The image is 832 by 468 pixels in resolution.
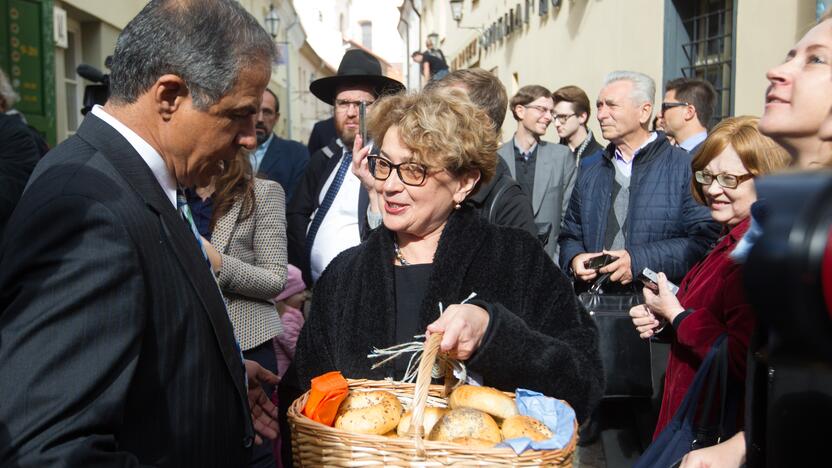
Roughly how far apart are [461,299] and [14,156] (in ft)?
9.04

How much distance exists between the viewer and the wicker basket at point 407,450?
157cm

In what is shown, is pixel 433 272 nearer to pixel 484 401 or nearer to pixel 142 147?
pixel 484 401

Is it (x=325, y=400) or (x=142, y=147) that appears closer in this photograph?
(x=142, y=147)

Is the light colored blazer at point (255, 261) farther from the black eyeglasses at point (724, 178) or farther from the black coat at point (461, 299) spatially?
the black eyeglasses at point (724, 178)

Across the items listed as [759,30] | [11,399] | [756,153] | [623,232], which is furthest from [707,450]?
[759,30]

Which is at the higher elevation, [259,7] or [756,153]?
[259,7]

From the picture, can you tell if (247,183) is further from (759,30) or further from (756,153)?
(759,30)

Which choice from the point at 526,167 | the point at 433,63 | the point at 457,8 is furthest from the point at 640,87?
the point at 457,8

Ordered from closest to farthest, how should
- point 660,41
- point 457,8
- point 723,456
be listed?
point 723,456 < point 660,41 < point 457,8

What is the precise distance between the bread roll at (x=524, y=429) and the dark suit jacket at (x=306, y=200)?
107 inches

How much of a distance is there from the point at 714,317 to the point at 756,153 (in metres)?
0.74

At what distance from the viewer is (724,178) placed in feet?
10.3

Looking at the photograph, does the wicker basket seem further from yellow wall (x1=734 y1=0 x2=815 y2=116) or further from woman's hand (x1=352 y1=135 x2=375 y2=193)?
yellow wall (x1=734 y1=0 x2=815 y2=116)

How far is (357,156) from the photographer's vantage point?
338 cm
